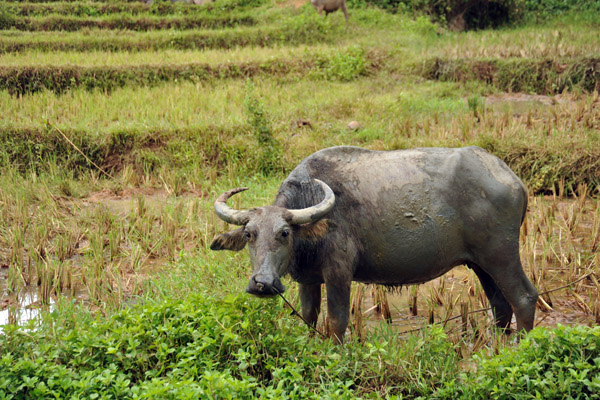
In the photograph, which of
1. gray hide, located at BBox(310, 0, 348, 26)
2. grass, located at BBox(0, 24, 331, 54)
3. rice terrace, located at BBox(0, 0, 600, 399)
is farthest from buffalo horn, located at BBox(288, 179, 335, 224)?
gray hide, located at BBox(310, 0, 348, 26)

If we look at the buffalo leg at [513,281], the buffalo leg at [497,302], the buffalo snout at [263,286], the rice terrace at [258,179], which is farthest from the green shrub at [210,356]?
the buffalo leg at [497,302]

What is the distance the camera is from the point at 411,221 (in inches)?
148

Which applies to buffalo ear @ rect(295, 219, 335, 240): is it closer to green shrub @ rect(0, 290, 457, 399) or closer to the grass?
green shrub @ rect(0, 290, 457, 399)

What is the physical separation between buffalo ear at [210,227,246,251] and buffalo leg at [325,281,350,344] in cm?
53

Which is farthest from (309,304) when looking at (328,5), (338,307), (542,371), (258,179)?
(328,5)

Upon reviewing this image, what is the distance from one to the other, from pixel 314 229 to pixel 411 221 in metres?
0.63

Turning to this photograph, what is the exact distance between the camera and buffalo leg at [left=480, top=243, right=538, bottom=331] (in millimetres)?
3730

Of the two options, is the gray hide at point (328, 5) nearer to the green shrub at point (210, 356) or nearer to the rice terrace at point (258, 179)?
the rice terrace at point (258, 179)

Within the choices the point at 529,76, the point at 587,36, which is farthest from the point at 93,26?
the point at 587,36

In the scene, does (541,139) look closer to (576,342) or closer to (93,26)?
(576,342)

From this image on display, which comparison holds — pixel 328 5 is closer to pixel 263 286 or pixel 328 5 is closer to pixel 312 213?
pixel 312 213

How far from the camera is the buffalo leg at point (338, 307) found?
3596 mm

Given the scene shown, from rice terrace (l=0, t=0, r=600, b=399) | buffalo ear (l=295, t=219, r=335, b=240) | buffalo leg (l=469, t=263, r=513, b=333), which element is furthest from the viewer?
buffalo leg (l=469, t=263, r=513, b=333)

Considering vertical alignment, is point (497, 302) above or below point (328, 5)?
below
